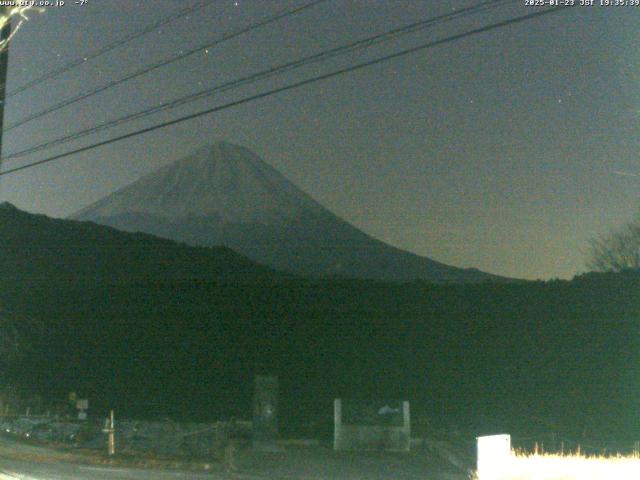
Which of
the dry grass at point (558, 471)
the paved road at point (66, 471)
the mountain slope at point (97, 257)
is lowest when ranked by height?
the paved road at point (66, 471)

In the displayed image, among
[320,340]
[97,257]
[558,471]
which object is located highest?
[97,257]

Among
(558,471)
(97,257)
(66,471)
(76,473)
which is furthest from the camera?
(97,257)

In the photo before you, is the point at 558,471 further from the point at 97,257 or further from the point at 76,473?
the point at 97,257

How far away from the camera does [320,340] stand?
57.9 metres

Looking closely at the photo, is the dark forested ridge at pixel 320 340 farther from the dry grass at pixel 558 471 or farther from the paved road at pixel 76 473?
the dry grass at pixel 558 471

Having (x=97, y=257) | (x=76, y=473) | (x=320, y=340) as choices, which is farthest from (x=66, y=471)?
(x=97, y=257)

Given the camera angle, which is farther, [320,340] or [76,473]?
[320,340]

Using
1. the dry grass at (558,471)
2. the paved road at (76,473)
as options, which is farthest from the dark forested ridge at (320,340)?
the dry grass at (558,471)

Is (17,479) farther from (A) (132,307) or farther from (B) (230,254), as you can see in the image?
(B) (230,254)

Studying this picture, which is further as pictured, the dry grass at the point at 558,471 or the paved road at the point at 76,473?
the paved road at the point at 76,473

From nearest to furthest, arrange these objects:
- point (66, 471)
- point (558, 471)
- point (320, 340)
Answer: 1. point (558, 471)
2. point (66, 471)
3. point (320, 340)

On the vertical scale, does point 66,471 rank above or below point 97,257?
below

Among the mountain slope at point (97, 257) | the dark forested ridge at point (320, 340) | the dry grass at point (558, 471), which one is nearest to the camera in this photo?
the dry grass at point (558, 471)

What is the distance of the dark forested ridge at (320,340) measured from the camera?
47.2 meters
